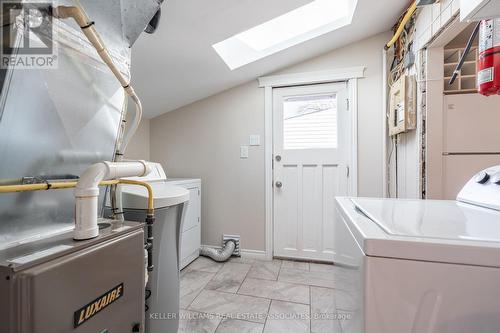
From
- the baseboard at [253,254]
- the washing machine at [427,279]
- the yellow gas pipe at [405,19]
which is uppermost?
the yellow gas pipe at [405,19]

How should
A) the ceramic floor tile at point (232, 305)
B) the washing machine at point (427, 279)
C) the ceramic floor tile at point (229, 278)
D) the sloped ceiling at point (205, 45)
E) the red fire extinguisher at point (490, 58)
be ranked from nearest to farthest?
the washing machine at point (427, 279) < the red fire extinguisher at point (490, 58) < the sloped ceiling at point (205, 45) < the ceramic floor tile at point (232, 305) < the ceramic floor tile at point (229, 278)

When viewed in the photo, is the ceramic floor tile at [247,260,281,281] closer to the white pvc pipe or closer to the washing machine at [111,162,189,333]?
the washing machine at [111,162,189,333]

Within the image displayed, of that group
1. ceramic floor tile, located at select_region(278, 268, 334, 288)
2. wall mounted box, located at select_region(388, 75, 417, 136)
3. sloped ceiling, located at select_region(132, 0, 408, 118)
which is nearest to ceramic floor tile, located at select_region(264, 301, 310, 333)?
ceramic floor tile, located at select_region(278, 268, 334, 288)

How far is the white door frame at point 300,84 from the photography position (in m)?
2.19

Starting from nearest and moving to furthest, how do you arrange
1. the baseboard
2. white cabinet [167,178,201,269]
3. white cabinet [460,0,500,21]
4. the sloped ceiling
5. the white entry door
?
white cabinet [460,0,500,21]
the sloped ceiling
white cabinet [167,178,201,269]
the white entry door
the baseboard

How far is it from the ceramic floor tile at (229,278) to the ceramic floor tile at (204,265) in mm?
72

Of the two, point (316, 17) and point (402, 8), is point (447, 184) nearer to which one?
point (402, 8)

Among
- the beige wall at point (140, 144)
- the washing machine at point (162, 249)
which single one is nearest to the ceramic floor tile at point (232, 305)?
the washing machine at point (162, 249)

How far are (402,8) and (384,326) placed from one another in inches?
89.6

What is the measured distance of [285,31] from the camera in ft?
6.73

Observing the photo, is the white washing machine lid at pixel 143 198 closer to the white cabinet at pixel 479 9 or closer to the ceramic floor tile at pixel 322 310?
the ceramic floor tile at pixel 322 310

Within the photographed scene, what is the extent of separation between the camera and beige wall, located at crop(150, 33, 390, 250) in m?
2.23

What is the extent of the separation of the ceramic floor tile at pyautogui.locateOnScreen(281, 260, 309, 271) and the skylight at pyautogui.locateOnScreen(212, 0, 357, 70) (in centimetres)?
201

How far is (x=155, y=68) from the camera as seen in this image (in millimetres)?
1692
